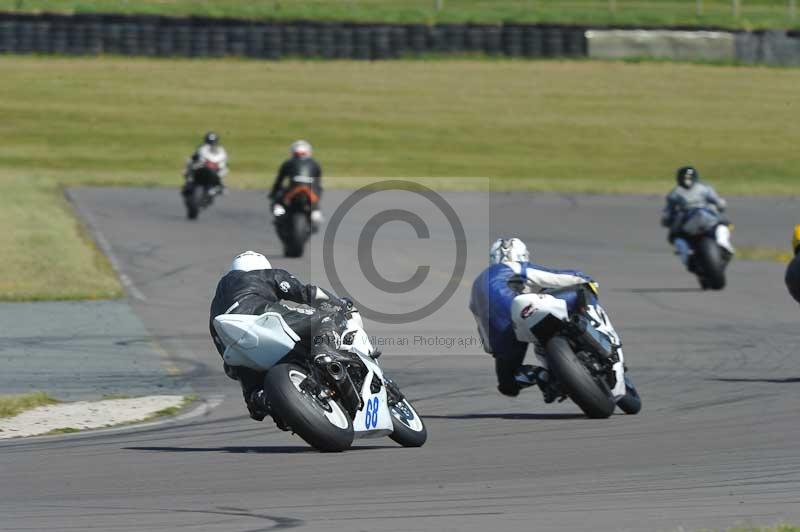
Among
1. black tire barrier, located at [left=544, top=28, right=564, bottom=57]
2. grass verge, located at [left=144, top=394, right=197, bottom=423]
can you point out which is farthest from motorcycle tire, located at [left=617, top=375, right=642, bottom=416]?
black tire barrier, located at [left=544, top=28, right=564, bottom=57]

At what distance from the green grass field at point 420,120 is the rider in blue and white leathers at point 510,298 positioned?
920 inches

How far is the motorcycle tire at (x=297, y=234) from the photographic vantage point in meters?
21.5

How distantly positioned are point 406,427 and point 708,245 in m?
11.0

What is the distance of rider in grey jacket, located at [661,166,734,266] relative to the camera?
19.9m

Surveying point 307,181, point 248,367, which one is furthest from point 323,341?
point 307,181

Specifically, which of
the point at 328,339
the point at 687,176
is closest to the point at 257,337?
→ the point at 328,339

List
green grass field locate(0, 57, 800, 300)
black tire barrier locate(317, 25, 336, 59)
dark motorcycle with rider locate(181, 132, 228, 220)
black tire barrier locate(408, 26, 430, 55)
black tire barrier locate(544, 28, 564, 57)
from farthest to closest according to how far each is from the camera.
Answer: black tire barrier locate(544, 28, 564, 57), black tire barrier locate(408, 26, 430, 55), black tire barrier locate(317, 25, 336, 59), green grass field locate(0, 57, 800, 300), dark motorcycle with rider locate(181, 132, 228, 220)

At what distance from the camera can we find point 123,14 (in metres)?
40.6

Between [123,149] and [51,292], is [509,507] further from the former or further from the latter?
[123,149]

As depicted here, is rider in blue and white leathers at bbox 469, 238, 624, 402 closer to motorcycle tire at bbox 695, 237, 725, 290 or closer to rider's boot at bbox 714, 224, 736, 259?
motorcycle tire at bbox 695, 237, 725, 290

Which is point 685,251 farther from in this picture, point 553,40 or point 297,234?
point 553,40

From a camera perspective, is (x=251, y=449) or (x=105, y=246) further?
(x=105, y=246)

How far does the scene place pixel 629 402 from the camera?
10.5 meters

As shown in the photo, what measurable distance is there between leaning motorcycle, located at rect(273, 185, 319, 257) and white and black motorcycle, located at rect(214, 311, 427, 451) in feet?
40.8
